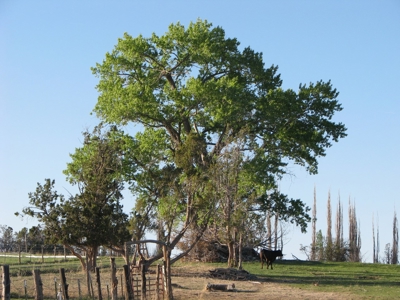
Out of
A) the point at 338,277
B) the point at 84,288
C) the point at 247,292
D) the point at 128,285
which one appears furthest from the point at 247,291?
the point at 338,277

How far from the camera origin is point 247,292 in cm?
2998

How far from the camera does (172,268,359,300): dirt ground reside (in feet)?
91.7

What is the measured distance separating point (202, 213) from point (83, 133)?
882cm

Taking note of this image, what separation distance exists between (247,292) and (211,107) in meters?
13.4

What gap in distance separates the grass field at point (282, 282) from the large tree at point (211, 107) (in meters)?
3.90

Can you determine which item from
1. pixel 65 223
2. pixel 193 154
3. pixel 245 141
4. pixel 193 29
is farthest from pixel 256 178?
pixel 65 223

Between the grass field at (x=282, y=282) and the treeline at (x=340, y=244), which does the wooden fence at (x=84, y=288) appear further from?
the treeline at (x=340, y=244)

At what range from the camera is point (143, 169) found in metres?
41.2

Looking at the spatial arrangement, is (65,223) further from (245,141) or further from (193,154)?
(245,141)

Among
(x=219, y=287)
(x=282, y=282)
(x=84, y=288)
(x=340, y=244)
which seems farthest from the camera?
(x=340, y=244)

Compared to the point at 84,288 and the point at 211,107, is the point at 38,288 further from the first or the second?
the point at 211,107

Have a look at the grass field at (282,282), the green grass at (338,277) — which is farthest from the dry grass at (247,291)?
the green grass at (338,277)

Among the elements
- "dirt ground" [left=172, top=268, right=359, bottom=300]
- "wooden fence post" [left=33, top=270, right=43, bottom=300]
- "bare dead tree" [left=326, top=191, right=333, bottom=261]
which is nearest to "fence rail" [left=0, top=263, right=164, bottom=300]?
"wooden fence post" [left=33, top=270, right=43, bottom=300]

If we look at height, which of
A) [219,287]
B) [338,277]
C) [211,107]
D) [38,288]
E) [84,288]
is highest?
[211,107]
